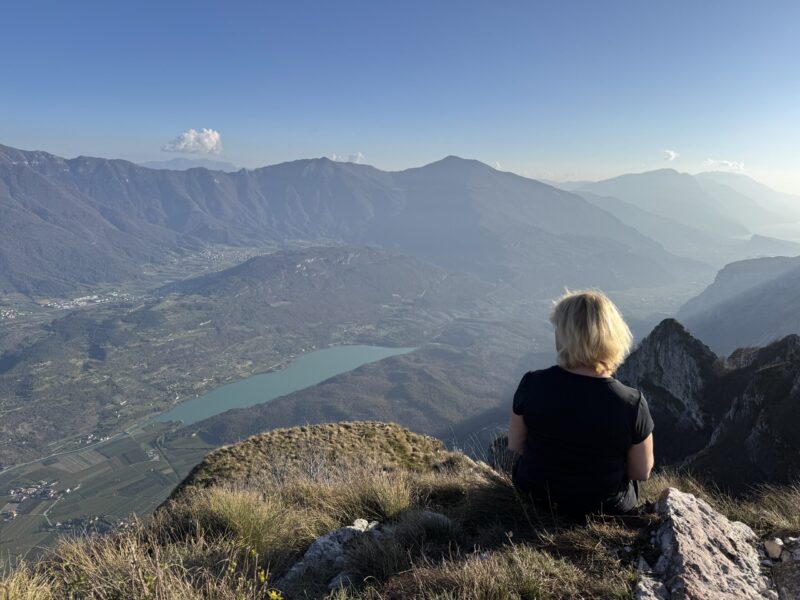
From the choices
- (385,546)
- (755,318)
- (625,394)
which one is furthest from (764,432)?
(755,318)

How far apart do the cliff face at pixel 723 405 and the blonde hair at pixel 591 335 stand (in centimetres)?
716

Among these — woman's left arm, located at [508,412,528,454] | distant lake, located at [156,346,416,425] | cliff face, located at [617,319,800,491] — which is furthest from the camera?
distant lake, located at [156,346,416,425]

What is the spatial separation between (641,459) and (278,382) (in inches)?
6171

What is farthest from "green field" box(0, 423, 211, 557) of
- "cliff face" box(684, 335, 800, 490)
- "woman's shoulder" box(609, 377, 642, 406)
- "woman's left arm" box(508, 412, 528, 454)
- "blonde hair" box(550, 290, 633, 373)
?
"woman's shoulder" box(609, 377, 642, 406)

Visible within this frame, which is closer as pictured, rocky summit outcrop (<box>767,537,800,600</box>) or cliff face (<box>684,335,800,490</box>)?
rocky summit outcrop (<box>767,537,800,600</box>)

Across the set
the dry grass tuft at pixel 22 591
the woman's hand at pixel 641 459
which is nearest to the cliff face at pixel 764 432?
the woman's hand at pixel 641 459

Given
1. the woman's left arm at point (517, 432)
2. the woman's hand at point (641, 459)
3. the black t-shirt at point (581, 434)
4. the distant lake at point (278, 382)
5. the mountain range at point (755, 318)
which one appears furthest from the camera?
the distant lake at point (278, 382)

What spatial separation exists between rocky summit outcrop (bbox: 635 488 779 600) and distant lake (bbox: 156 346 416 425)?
132 m

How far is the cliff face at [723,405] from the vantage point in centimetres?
933

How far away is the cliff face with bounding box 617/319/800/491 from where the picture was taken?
30.6ft

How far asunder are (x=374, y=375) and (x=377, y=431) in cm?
13897

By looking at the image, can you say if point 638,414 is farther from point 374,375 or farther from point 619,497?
point 374,375

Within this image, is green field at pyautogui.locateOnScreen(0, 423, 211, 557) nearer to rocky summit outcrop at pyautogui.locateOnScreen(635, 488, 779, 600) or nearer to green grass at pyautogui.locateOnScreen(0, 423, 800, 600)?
green grass at pyautogui.locateOnScreen(0, 423, 800, 600)

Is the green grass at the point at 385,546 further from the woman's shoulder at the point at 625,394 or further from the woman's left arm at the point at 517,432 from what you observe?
the woman's shoulder at the point at 625,394
